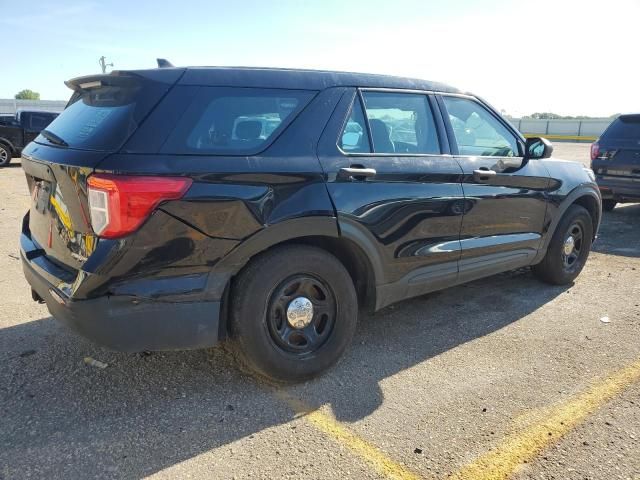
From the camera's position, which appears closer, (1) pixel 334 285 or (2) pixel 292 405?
(2) pixel 292 405

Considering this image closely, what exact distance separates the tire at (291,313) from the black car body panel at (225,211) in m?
0.10

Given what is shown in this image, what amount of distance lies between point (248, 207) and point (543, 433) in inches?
76.7

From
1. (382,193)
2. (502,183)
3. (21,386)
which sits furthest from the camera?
(502,183)

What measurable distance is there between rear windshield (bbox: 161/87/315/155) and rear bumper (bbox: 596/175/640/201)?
283 inches

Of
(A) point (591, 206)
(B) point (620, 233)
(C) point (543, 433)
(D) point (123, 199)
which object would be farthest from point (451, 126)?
(B) point (620, 233)

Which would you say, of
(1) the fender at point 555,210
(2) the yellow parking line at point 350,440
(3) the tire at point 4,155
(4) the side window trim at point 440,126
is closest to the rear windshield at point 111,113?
(2) the yellow parking line at point 350,440

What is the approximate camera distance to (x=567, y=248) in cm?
520

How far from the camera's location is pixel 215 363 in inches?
136

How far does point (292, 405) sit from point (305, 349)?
0.36 meters

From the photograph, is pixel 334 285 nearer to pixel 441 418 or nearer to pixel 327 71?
pixel 441 418

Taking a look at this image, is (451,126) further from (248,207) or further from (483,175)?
(248,207)

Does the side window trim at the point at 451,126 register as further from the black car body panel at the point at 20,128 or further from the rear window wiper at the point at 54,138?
the black car body panel at the point at 20,128

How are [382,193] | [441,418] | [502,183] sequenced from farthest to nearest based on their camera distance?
[502,183] < [382,193] < [441,418]

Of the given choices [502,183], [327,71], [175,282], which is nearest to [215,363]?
[175,282]
